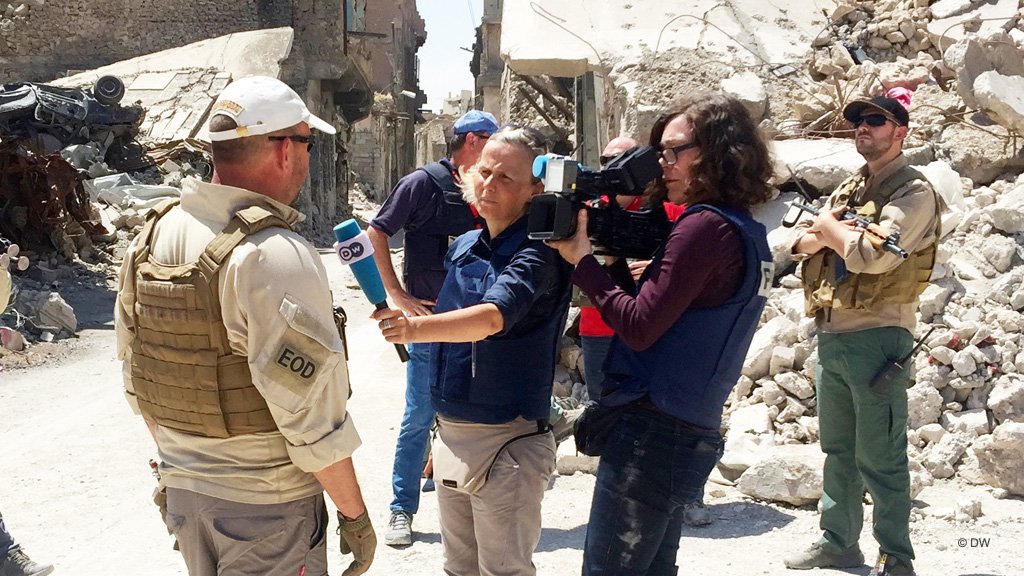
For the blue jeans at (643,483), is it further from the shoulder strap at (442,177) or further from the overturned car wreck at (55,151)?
the overturned car wreck at (55,151)

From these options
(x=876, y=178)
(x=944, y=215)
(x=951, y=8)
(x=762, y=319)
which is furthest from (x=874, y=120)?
(x=951, y=8)

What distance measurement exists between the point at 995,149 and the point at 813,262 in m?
3.16

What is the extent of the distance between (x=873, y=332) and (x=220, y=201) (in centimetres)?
252

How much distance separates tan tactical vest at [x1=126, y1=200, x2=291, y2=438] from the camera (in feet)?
6.57

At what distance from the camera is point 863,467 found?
3.62 meters

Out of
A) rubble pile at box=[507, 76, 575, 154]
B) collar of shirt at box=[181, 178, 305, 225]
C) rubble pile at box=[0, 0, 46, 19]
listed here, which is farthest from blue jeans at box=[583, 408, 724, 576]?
→ rubble pile at box=[0, 0, 46, 19]

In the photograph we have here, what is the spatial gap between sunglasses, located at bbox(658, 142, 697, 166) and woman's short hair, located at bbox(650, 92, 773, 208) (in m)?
0.02

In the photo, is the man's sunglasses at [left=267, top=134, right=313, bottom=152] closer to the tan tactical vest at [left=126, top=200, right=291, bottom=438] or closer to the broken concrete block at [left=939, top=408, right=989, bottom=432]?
the tan tactical vest at [left=126, top=200, right=291, bottom=438]

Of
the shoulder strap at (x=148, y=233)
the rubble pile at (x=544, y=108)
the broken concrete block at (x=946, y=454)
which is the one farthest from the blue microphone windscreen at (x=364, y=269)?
the rubble pile at (x=544, y=108)

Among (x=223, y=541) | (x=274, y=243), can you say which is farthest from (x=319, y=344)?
(x=223, y=541)

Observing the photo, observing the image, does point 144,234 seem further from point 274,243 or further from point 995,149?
point 995,149

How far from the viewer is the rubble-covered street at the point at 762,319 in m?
4.24

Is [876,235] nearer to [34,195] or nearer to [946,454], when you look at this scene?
[946,454]

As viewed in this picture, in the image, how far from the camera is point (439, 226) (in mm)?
4273
